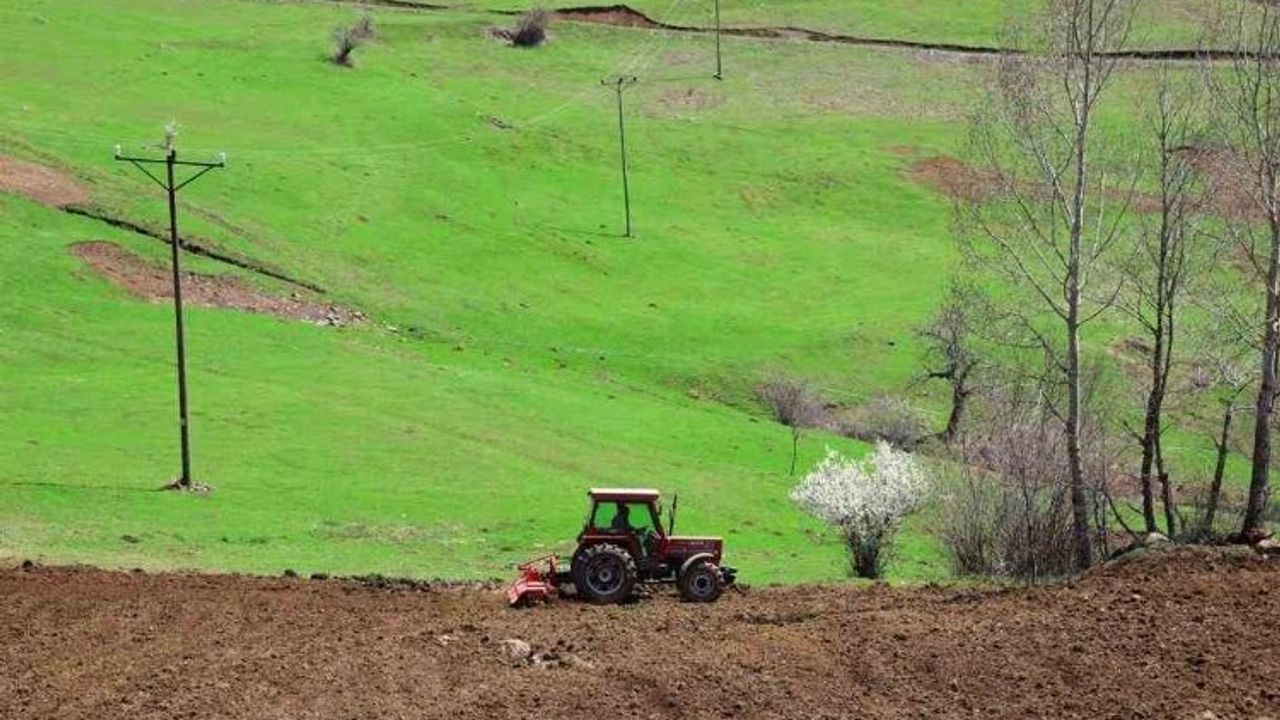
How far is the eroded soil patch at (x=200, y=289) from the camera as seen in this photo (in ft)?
233

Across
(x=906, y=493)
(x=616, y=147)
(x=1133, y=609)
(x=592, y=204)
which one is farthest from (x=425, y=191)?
(x=1133, y=609)

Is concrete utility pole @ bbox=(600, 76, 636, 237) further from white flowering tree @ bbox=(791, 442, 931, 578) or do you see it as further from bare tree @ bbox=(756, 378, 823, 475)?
white flowering tree @ bbox=(791, 442, 931, 578)

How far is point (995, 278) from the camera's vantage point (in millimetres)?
91562

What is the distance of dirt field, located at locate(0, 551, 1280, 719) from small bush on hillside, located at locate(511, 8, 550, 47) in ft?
333

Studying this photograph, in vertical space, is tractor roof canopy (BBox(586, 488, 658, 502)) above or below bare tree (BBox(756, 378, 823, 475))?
below

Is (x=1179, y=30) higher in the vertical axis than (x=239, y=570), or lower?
higher

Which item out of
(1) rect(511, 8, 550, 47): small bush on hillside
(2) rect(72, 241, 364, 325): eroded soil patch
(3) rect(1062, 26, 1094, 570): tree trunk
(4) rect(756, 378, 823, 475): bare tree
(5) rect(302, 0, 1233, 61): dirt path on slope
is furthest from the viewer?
(5) rect(302, 0, 1233, 61): dirt path on slope

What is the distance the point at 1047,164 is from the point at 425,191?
59785mm

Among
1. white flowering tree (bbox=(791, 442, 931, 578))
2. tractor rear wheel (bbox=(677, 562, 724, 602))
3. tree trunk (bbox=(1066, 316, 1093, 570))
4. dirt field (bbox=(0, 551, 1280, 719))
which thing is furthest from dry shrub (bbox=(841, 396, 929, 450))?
dirt field (bbox=(0, 551, 1280, 719))

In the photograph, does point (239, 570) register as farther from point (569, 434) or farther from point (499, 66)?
point (499, 66)

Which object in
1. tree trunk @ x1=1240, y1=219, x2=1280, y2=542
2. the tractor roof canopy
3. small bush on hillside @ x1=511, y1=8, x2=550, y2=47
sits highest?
small bush on hillside @ x1=511, y1=8, x2=550, y2=47

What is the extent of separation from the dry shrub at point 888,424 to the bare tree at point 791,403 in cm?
146

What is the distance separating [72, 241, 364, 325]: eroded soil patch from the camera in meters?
71.1

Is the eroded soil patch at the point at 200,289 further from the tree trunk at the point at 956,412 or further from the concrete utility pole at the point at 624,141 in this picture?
the tree trunk at the point at 956,412
